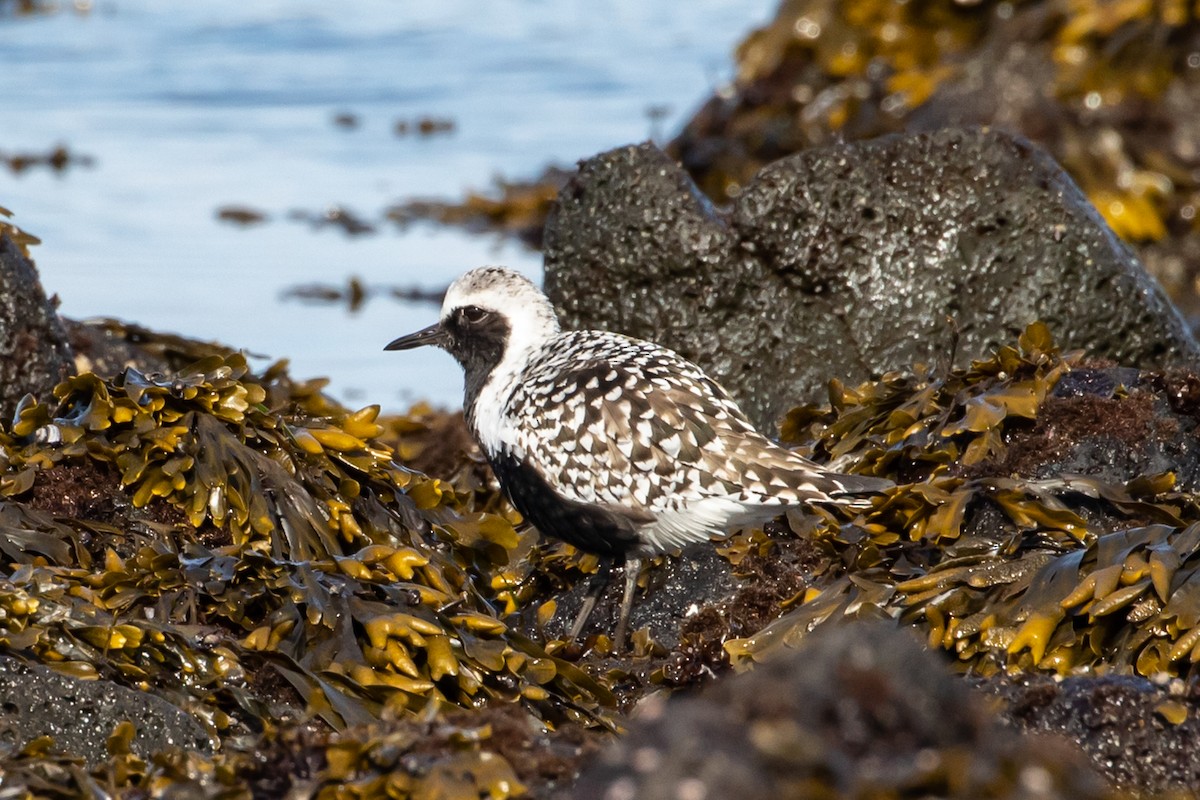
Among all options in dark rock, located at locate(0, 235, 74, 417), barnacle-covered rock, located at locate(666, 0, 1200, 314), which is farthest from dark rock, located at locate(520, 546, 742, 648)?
barnacle-covered rock, located at locate(666, 0, 1200, 314)

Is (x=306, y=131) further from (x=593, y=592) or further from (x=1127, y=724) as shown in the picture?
(x=1127, y=724)

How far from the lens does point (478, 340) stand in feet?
16.7

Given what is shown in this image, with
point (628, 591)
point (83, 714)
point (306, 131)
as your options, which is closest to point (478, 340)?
point (628, 591)

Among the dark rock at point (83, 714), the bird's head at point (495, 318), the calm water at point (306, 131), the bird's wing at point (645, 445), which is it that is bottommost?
the calm water at point (306, 131)

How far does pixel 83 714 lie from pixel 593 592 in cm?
168

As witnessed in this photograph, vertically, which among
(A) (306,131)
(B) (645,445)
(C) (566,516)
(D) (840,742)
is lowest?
(A) (306,131)

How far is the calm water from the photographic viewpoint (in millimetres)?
9086

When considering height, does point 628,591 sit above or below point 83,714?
below

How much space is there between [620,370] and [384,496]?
789 mm

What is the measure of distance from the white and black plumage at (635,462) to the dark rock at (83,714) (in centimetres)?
140

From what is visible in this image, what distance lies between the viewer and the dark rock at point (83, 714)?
328 centimetres

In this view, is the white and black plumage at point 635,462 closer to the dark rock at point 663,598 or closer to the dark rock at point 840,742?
the dark rock at point 663,598

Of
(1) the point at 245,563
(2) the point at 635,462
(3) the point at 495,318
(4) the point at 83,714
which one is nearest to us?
(4) the point at 83,714

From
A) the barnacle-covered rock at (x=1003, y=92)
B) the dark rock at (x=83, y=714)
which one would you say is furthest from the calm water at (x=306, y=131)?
the dark rock at (x=83, y=714)
